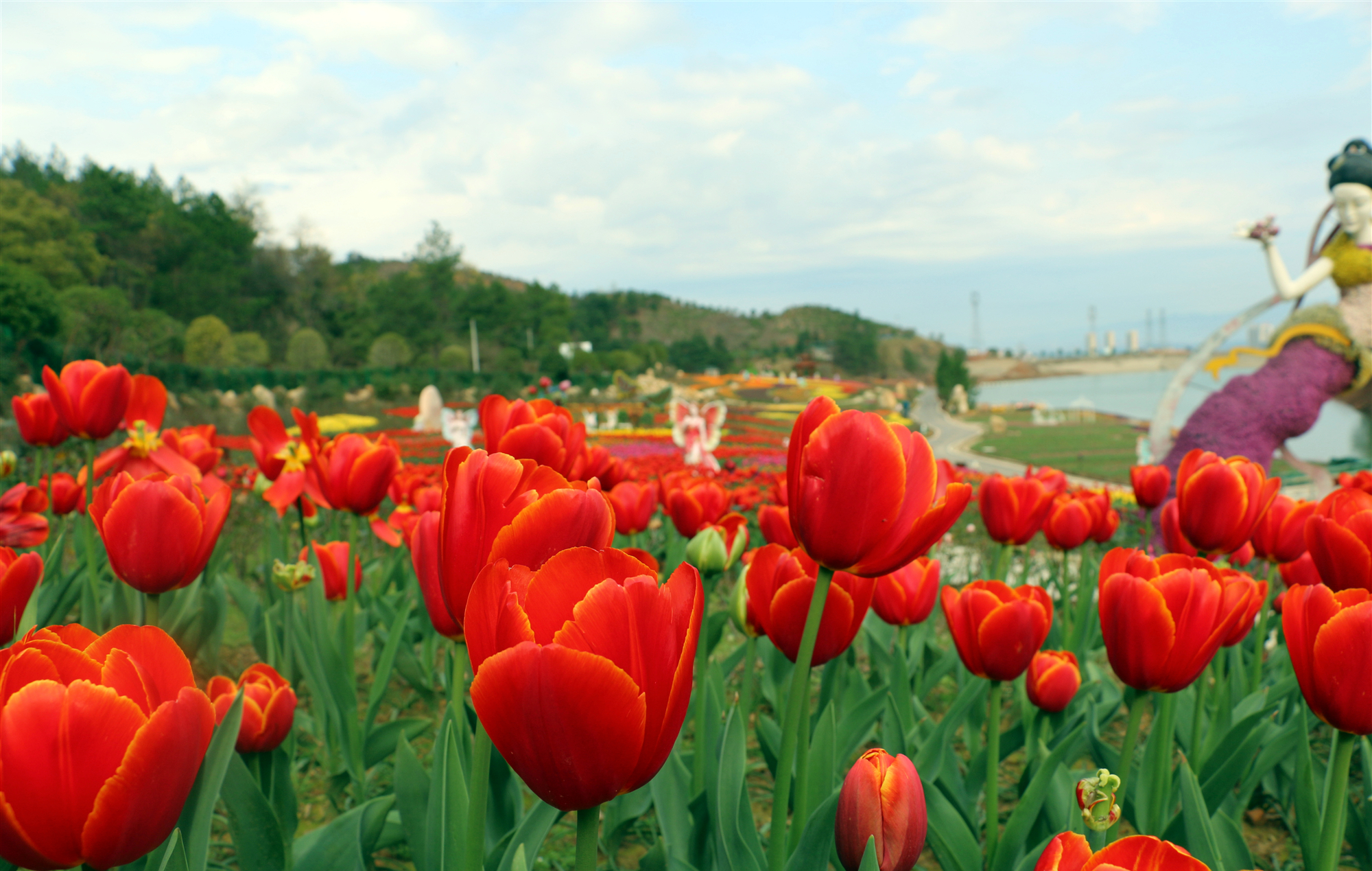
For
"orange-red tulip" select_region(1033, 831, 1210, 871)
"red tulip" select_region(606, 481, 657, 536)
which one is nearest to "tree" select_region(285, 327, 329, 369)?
"red tulip" select_region(606, 481, 657, 536)

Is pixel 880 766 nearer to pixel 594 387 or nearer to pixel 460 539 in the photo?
pixel 460 539

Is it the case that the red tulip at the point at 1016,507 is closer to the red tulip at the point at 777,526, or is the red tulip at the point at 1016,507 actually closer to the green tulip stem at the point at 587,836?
the red tulip at the point at 777,526

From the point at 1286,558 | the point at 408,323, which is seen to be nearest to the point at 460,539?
the point at 1286,558

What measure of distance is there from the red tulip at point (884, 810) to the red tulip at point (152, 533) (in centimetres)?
101

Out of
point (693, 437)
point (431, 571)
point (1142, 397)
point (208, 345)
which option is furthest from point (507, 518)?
point (1142, 397)

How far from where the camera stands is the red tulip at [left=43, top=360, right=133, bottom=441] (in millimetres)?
1853

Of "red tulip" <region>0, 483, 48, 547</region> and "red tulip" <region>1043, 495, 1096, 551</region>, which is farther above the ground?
"red tulip" <region>0, 483, 48, 547</region>

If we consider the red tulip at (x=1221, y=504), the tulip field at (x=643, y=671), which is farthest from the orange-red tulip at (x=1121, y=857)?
the red tulip at (x=1221, y=504)

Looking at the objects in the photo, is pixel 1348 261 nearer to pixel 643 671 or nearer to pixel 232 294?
pixel 643 671

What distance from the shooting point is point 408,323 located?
41562 mm

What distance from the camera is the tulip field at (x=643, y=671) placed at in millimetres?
592

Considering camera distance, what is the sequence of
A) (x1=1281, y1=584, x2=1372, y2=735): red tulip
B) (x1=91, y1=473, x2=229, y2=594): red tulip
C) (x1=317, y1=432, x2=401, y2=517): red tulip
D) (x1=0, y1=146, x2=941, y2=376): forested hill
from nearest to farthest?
(x1=1281, y1=584, x2=1372, y2=735): red tulip
(x1=91, y1=473, x2=229, y2=594): red tulip
(x1=317, y1=432, x2=401, y2=517): red tulip
(x1=0, y1=146, x2=941, y2=376): forested hill

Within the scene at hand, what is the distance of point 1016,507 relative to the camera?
2.01 meters

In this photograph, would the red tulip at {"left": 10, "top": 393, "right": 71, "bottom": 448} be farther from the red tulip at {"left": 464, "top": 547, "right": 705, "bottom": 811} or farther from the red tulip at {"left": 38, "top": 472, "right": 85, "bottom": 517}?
the red tulip at {"left": 464, "top": 547, "right": 705, "bottom": 811}
